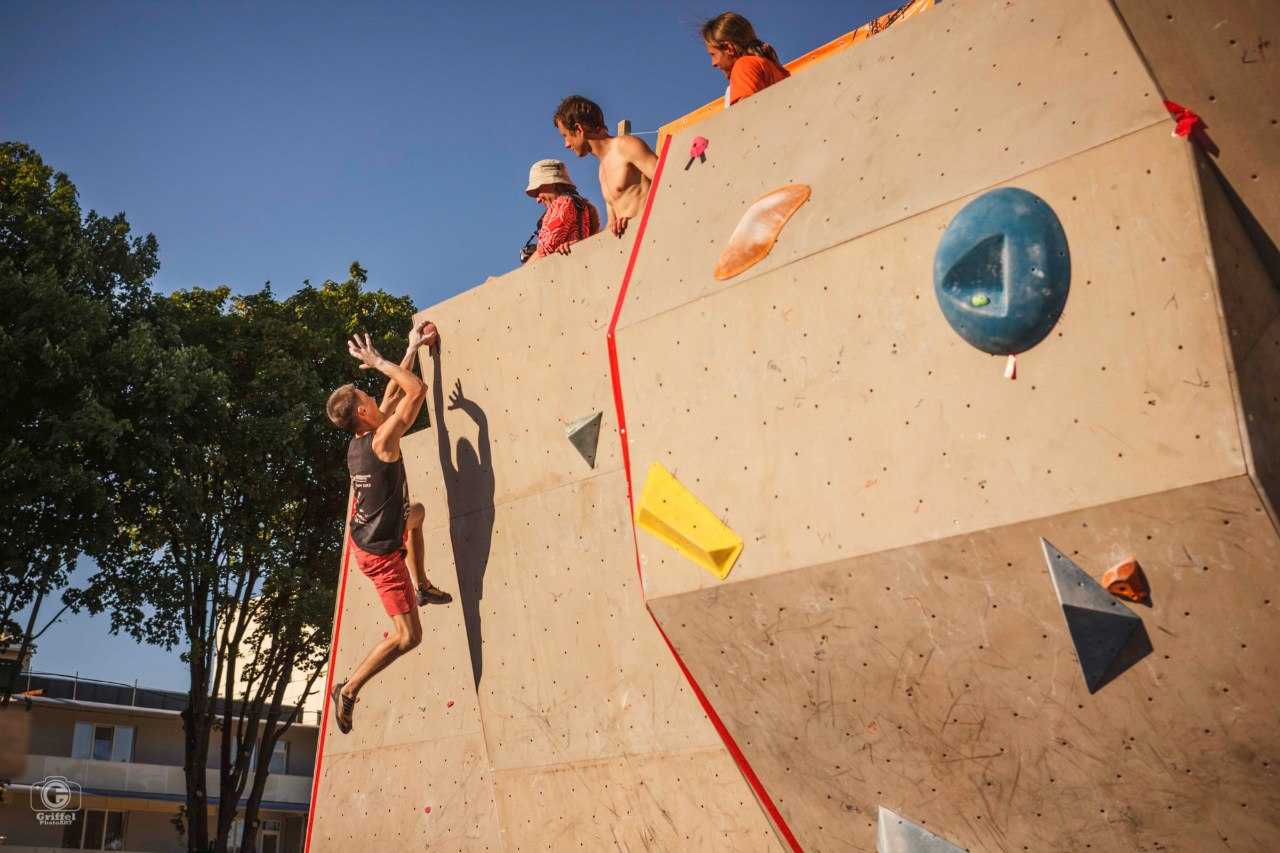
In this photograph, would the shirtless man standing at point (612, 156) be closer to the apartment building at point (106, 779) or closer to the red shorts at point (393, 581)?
the red shorts at point (393, 581)

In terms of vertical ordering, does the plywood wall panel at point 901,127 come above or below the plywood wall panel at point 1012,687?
above

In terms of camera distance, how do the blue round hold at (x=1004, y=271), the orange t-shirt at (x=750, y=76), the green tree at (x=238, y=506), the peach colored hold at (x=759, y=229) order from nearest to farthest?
the blue round hold at (x=1004, y=271) → the peach colored hold at (x=759, y=229) → the orange t-shirt at (x=750, y=76) → the green tree at (x=238, y=506)

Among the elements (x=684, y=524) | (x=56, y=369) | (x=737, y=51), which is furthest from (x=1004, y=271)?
(x=56, y=369)

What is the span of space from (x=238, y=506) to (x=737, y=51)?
44.1 ft

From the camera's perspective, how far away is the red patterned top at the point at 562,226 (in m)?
7.33

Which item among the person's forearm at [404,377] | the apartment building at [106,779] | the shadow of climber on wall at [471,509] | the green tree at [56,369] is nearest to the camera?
the person's forearm at [404,377]

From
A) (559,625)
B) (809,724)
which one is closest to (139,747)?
(559,625)

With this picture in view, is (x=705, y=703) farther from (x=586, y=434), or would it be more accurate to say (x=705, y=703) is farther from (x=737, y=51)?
(x=737, y=51)

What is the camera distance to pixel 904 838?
4.99 metres

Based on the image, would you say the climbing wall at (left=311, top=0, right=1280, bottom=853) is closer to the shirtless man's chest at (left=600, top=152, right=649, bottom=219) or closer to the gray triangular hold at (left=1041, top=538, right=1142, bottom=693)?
the gray triangular hold at (left=1041, top=538, right=1142, bottom=693)

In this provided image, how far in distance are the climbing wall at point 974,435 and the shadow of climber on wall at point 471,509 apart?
1.73 metres

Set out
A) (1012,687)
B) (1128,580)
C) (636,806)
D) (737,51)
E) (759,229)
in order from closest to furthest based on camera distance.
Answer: (1128,580), (1012,687), (759,229), (737,51), (636,806)

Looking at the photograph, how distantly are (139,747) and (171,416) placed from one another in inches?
755

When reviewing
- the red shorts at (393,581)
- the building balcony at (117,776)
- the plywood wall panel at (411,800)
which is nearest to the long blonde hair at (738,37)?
the red shorts at (393,581)
